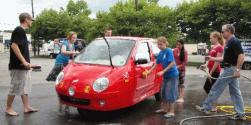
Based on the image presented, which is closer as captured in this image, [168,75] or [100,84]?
[100,84]

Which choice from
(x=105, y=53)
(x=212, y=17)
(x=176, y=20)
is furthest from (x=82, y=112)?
(x=176, y=20)

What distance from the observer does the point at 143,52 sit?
9727 millimetres

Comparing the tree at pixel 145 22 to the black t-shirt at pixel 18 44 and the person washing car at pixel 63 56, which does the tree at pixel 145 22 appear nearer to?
the person washing car at pixel 63 56

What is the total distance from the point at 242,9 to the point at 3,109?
2702 cm

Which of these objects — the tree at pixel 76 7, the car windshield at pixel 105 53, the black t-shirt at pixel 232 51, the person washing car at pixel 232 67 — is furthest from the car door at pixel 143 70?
the tree at pixel 76 7

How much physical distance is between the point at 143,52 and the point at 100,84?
201 centimetres

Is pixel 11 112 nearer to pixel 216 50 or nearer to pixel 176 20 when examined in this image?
pixel 216 50

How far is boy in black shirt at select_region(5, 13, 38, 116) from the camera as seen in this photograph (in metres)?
8.43

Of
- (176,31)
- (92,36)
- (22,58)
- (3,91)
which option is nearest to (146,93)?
(22,58)

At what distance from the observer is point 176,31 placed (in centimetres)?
3753

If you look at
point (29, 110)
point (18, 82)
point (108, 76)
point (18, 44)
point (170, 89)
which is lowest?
point (29, 110)

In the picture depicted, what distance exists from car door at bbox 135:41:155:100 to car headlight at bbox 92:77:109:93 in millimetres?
997

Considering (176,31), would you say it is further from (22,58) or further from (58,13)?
(22,58)

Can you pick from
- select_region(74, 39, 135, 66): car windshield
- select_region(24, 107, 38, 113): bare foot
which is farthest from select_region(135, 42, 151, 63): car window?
select_region(24, 107, 38, 113): bare foot
